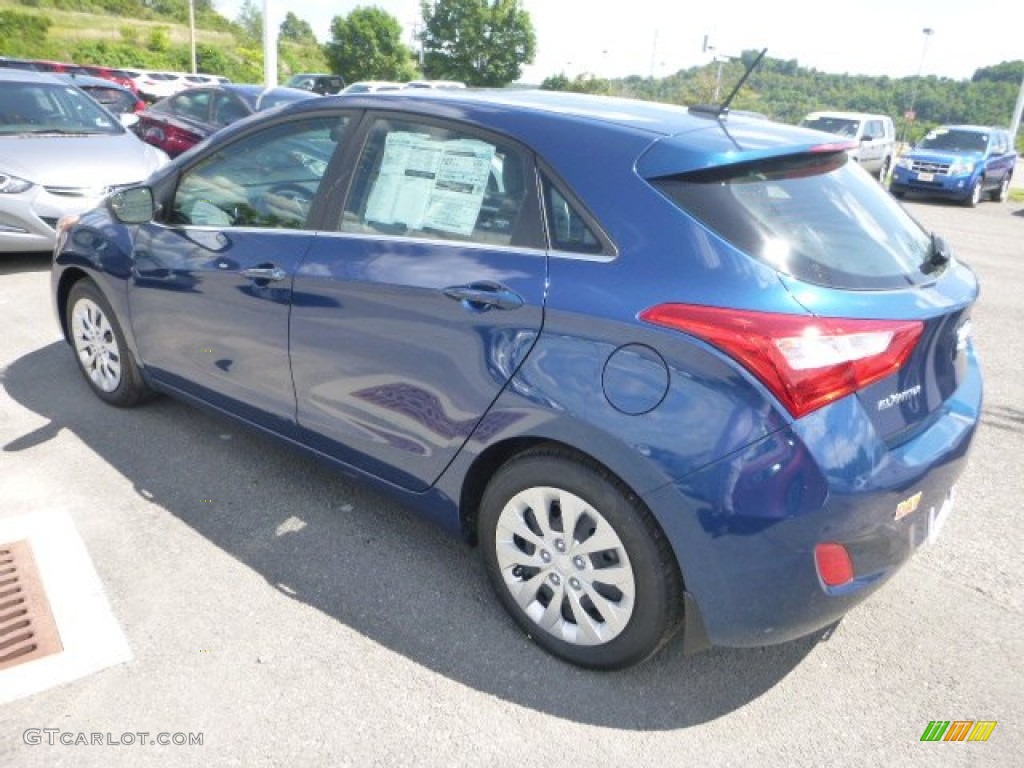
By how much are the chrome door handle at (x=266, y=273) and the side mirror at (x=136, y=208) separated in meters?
0.83

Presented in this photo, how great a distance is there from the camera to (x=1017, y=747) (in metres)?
2.22

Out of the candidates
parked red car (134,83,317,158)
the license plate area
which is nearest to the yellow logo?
the license plate area

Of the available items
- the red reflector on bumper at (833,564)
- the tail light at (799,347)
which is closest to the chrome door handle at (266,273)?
the tail light at (799,347)

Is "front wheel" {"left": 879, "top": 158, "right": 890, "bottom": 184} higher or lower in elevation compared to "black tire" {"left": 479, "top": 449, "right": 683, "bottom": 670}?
lower

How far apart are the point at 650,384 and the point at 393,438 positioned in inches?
42.8

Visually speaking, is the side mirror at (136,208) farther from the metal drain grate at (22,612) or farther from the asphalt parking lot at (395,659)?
the metal drain grate at (22,612)

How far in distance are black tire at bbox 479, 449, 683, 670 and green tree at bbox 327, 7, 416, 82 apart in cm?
5563

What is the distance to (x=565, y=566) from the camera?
2404 mm

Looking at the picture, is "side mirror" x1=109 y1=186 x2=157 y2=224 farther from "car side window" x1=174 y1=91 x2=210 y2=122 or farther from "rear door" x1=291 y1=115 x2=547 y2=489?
"car side window" x1=174 y1=91 x2=210 y2=122

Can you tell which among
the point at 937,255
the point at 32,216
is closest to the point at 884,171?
the point at 32,216

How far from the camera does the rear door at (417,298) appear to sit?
242 cm

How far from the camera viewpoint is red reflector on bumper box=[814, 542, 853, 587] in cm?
204

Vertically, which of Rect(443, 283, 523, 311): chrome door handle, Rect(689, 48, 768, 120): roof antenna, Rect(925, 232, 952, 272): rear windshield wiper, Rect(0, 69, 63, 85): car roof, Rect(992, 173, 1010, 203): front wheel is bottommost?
Rect(992, 173, 1010, 203): front wheel

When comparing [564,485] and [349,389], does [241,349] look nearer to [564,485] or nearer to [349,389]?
[349,389]
